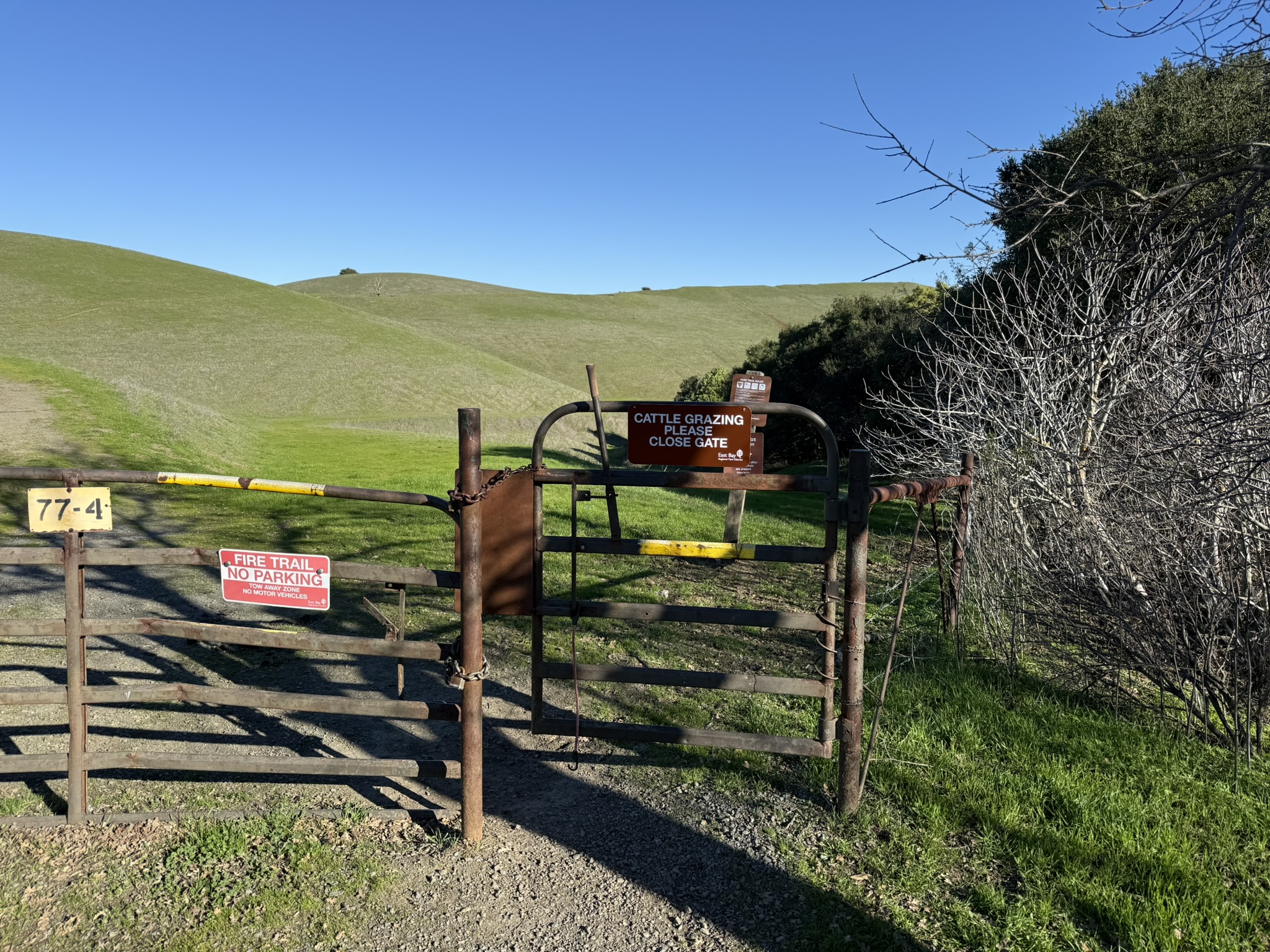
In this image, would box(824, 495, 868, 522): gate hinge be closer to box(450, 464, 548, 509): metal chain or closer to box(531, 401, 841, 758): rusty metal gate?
box(531, 401, 841, 758): rusty metal gate

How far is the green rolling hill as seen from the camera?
25.4 metres

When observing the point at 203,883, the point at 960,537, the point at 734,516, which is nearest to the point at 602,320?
the point at 734,516

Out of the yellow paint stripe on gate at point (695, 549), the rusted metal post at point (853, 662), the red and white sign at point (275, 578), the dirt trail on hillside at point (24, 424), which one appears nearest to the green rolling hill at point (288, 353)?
the dirt trail on hillside at point (24, 424)

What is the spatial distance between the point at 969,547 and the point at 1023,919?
3.51 m

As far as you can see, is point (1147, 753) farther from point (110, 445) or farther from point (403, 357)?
point (403, 357)

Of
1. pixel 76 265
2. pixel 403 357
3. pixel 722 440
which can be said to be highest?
pixel 76 265

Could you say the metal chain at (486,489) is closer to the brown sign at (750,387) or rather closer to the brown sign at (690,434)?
the brown sign at (690,434)

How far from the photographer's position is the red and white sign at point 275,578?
3.51m

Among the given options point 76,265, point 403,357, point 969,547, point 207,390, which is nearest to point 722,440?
point 969,547

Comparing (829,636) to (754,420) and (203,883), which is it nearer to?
(203,883)

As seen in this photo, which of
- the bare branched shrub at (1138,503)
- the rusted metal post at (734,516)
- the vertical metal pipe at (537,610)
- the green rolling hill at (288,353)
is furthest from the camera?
the green rolling hill at (288,353)

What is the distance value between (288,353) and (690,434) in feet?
183

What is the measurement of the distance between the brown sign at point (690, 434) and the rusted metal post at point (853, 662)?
19.1 inches

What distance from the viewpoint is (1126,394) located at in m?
5.45
